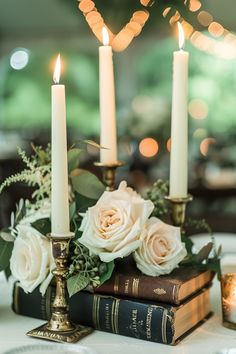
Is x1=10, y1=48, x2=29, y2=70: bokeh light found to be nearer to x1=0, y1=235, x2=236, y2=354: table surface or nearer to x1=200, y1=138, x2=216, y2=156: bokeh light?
x1=200, y1=138, x2=216, y2=156: bokeh light

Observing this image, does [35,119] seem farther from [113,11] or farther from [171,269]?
[171,269]

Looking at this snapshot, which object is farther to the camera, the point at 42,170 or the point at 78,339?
the point at 42,170

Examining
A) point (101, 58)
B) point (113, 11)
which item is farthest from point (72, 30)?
point (101, 58)

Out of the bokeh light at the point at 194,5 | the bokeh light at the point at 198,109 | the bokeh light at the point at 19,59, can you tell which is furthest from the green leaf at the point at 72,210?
the bokeh light at the point at 19,59

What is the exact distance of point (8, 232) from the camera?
1292 mm

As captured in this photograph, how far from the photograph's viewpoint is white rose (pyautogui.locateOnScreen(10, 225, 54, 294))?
3.95 ft

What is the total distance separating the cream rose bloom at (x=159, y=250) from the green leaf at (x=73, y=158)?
0.19m

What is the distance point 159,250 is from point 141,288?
7 cm

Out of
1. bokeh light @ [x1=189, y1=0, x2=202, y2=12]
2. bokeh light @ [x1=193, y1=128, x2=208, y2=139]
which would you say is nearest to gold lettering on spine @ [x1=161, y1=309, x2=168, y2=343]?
bokeh light @ [x1=189, y1=0, x2=202, y2=12]

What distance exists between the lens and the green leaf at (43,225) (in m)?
1.24

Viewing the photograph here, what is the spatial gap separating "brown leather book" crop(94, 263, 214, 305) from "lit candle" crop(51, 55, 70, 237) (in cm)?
12

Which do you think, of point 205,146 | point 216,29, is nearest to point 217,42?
point 216,29

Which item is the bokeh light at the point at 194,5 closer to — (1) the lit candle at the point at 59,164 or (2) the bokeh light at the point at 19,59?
(1) the lit candle at the point at 59,164

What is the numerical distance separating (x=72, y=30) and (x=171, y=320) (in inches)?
263
